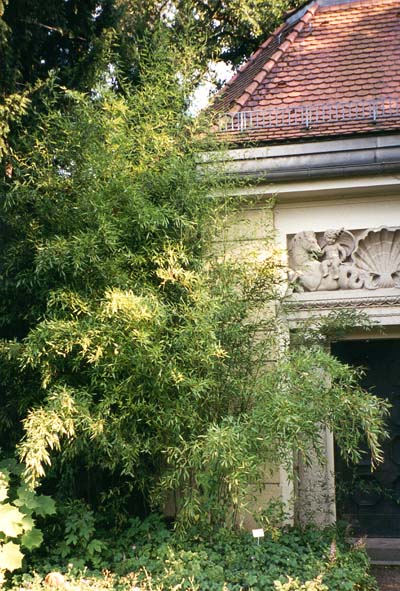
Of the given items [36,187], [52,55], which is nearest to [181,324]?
[36,187]

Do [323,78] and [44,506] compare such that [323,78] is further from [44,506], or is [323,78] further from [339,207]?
[44,506]

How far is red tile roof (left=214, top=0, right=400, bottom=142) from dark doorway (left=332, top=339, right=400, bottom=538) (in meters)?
2.18

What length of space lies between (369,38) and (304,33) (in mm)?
800

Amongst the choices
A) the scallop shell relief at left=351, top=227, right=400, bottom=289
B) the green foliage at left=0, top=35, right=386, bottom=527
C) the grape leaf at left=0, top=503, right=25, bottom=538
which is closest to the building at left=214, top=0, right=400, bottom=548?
the scallop shell relief at left=351, top=227, right=400, bottom=289

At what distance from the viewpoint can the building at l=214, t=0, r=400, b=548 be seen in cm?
628

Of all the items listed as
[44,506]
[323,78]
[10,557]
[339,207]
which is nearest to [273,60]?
[323,78]

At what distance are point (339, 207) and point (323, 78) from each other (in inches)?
65.0

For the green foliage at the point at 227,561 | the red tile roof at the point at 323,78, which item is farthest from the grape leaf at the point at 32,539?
the red tile roof at the point at 323,78

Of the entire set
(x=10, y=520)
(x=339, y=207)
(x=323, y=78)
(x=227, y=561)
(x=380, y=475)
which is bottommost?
(x=227, y=561)

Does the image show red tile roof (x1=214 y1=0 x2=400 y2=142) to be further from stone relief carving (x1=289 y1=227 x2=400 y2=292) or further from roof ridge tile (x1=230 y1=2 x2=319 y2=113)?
stone relief carving (x1=289 y1=227 x2=400 y2=292)

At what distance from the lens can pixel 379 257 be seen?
6.46 metres

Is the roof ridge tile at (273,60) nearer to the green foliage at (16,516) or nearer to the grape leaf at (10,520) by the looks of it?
the green foliage at (16,516)

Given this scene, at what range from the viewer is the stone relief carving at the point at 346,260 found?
6.45 meters

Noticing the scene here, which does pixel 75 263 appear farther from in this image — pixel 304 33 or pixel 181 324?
pixel 304 33
